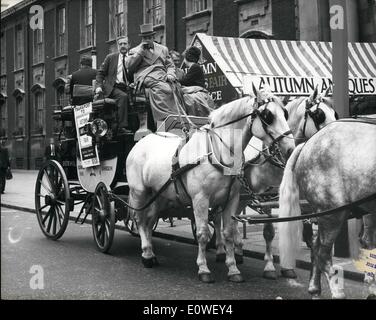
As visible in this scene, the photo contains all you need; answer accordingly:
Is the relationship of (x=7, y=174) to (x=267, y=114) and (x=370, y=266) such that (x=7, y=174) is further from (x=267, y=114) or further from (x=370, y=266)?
(x=370, y=266)

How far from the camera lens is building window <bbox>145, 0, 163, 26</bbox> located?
1881 centimetres

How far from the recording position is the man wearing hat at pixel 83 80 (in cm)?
837

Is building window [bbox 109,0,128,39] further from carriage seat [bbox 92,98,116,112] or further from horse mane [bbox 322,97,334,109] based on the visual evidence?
horse mane [bbox 322,97,334,109]

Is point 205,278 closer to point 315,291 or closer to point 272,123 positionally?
point 315,291

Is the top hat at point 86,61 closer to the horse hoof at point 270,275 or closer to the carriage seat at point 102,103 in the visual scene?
the carriage seat at point 102,103

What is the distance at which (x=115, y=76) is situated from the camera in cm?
775

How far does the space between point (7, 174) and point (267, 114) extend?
12.7 meters

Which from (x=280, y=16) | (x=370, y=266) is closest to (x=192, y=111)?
(x=370, y=266)

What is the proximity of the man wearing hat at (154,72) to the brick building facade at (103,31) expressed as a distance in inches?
79.0

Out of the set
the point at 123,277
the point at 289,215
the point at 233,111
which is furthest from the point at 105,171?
the point at 289,215

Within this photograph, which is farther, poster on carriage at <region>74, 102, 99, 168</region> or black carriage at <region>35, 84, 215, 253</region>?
poster on carriage at <region>74, 102, 99, 168</region>

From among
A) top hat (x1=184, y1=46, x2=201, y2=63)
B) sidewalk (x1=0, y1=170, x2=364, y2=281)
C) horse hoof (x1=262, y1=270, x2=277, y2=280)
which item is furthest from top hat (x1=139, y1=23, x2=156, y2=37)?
horse hoof (x1=262, y1=270, x2=277, y2=280)

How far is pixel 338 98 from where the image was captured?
639 cm

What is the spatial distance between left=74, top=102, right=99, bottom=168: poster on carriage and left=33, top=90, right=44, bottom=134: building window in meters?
7.78
